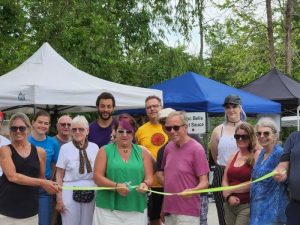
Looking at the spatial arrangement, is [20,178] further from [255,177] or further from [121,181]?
[255,177]

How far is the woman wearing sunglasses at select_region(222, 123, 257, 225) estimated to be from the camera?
17.9ft

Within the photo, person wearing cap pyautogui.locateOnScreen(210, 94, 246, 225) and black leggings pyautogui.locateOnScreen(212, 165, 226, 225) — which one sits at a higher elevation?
person wearing cap pyautogui.locateOnScreen(210, 94, 246, 225)

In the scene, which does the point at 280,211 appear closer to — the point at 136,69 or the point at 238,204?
the point at 238,204

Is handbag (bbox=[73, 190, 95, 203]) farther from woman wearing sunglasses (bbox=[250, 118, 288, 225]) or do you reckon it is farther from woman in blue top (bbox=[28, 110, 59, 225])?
woman wearing sunglasses (bbox=[250, 118, 288, 225])

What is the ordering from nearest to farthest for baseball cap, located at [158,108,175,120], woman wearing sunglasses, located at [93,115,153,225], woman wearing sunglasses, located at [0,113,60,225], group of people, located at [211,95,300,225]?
group of people, located at [211,95,300,225], woman wearing sunglasses, located at [0,113,60,225], woman wearing sunglasses, located at [93,115,153,225], baseball cap, located at [158,108,175,120]

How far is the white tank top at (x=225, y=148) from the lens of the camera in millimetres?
6371

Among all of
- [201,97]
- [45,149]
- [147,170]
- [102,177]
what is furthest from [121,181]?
[201,97]

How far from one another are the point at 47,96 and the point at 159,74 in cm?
1013

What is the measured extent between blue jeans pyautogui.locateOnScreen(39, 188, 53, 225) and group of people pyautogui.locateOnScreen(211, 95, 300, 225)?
72.4 inches

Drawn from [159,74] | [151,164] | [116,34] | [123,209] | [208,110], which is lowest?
[123,209]

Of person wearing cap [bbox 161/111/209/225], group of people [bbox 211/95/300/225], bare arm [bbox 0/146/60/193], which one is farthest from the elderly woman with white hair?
group of people [bbox 211/95/300/225]

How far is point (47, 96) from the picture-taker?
8.13 metres

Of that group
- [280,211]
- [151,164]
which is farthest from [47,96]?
[280,211]

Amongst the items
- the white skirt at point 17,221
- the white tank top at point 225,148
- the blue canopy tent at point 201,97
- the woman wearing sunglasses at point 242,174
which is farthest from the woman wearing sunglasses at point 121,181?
the blue canopy tent at point 201,97
